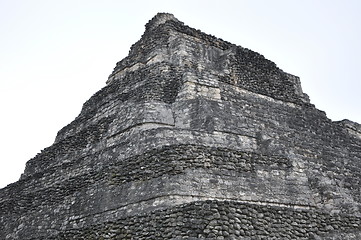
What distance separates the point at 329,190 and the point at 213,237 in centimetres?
545

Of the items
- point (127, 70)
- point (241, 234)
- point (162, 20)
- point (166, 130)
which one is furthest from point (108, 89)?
point (241, 234)

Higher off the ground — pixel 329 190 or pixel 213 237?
pixel 329 190

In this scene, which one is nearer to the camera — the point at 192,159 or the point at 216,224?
the point at 216,224

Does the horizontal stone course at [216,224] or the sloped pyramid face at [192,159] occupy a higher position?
the sloped pyramid face at [192,159]

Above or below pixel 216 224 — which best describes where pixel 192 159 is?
above

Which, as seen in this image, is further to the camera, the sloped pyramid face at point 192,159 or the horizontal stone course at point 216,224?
the sloped pyramid face at point 192,159

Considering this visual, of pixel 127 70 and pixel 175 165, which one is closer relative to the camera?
pixel 175 165

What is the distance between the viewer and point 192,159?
10281 millimetres

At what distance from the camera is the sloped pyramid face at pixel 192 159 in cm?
942

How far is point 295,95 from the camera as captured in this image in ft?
51.8

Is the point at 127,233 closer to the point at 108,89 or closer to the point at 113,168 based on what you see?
the point at 113,168

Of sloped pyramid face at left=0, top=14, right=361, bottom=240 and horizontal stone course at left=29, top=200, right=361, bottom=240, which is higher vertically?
sloped pyramid face at left=0, top=14, right=361, bottom=240

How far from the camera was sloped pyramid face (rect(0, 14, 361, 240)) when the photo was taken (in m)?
9.42

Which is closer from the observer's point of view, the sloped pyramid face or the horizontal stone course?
the horizontal stone course
